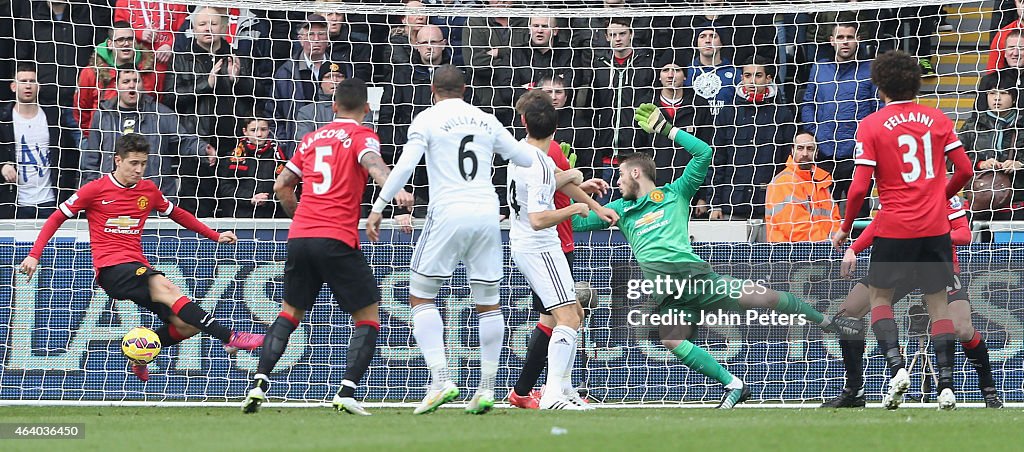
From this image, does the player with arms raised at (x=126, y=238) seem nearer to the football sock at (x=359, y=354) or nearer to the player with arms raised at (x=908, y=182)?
the football sock at (x=359, y=354)

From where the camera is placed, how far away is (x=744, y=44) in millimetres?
12523

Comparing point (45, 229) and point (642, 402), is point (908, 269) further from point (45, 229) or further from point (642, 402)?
point (45, 229)

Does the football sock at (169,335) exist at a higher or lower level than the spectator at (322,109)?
lower

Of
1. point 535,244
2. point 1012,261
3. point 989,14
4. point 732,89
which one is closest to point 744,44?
point 732,89

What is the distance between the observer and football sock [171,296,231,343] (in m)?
9.42

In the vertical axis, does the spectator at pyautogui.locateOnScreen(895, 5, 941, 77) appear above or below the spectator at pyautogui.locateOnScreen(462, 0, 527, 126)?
above

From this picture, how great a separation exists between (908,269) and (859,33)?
4966 mm

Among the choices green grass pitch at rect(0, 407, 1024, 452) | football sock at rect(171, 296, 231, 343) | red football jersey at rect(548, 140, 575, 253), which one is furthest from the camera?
football sock at rect(171, 296, 231, 343)

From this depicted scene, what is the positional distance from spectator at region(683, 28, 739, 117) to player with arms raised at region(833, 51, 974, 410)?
12.8 feet

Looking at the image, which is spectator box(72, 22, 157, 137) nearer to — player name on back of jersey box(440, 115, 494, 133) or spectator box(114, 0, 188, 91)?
spectator box(114, 0, 188, 91)

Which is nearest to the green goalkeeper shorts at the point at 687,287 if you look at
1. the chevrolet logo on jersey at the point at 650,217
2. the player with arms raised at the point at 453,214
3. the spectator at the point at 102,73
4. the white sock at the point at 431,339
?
the chevrolet logo on jersey at the point at 650,217

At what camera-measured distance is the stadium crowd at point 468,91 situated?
1164cm

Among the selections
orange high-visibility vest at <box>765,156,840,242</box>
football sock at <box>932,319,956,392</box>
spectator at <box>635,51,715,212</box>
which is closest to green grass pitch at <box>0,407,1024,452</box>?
football sock at <box>932,319,956,392</box>

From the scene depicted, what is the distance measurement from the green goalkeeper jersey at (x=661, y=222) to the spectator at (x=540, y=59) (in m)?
2.61
